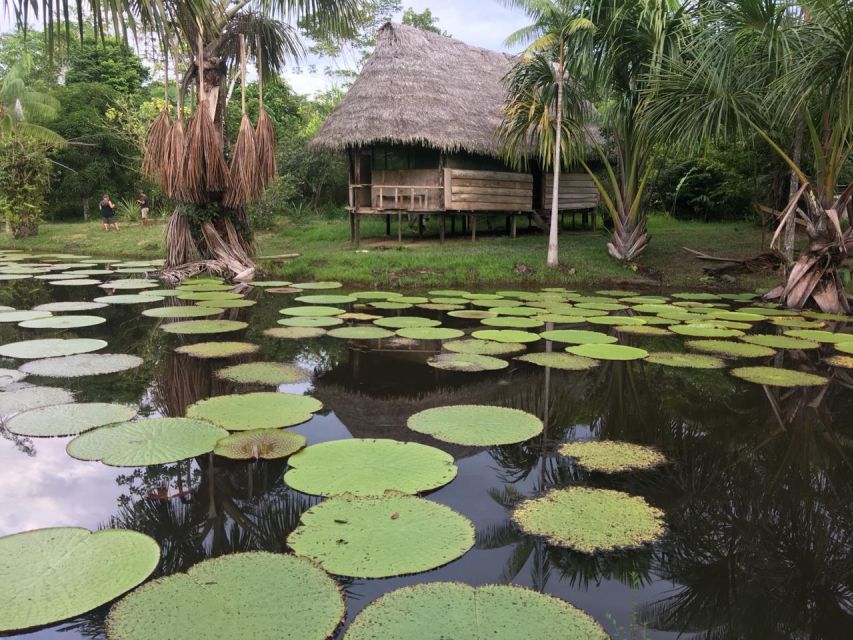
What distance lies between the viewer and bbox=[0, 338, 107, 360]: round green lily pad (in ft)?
14.2

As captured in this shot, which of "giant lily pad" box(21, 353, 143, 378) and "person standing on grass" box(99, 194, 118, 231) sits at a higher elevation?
"person standing on grass" box(99, 194, 118, 231)

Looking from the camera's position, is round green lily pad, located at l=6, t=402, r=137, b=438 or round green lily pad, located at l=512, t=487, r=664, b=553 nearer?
round green lily pad, located at l=512, t=487, r=664, b=553

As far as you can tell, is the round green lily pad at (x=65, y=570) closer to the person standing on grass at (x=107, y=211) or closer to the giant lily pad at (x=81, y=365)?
the giant lily pad at (x=81, y=365)

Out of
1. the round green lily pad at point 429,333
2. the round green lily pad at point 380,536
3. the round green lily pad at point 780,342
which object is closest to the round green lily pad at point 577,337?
the round green lily pad at point 429,333

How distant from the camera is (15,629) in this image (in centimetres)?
156

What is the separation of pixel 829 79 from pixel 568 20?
12.7 ft

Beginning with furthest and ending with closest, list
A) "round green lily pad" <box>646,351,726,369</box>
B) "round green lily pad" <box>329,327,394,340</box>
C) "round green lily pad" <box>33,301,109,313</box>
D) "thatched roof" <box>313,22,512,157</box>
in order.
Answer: "thatched roof" <box>313,22,512,157</box> → "round green lily pad" <box>33,301,109,313</box> → "round green lily pad" <box>329,327,394,340</box> → "round green lily pad" <box>646,351,726,369</box>

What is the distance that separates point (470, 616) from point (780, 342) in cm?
459

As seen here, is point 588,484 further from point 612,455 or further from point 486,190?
point 486,190

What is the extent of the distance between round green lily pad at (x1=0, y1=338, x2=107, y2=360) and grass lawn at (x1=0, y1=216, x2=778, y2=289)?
185 inches

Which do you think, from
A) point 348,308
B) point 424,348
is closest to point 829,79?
point 424,348

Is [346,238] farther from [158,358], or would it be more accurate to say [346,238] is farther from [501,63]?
[158,358]

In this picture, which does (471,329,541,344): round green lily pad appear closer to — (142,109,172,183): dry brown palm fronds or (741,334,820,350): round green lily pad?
(741,334,820,350): round green lily pad

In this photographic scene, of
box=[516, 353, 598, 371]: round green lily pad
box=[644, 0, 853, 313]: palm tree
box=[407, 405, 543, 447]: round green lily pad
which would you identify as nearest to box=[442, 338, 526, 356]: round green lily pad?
box=[516, 353, 598, 371]: round green lily pad
